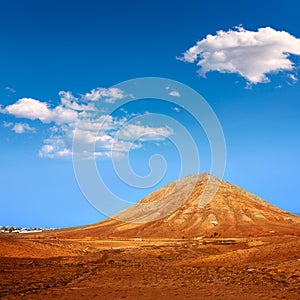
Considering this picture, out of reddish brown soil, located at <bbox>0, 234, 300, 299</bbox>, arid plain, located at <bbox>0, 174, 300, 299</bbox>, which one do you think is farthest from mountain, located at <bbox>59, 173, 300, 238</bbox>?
reddish brown soil, located at <bbox>0, 234, 300, 299</bbox>

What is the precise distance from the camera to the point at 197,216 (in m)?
116

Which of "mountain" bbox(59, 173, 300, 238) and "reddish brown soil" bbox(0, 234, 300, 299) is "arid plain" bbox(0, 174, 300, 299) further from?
"mountain" bbox(59, 173, 300, 238)

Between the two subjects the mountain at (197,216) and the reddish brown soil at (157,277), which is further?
the mountain at (197,216)

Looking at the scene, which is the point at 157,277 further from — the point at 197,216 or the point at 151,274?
the point at 197,216

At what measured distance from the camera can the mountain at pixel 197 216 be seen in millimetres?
103312

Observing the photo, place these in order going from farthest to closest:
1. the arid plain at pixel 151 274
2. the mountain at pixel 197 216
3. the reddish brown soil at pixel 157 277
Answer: the mountain at pixel 197 216 → the arid plain at pixel 151 274 → the reddish brown soil at pixel 157 277

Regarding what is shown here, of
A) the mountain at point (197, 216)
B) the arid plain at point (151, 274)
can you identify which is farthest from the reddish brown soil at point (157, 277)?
the mountain at point (197, 216)

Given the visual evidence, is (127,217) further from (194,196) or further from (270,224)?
(270,224)

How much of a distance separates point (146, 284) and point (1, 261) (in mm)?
18464

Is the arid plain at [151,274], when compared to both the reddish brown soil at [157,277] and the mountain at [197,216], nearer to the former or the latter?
the reddish brown soil at [157,277]

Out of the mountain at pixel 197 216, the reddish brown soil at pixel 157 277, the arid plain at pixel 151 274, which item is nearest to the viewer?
the reddish brown soil at pixel 157 277

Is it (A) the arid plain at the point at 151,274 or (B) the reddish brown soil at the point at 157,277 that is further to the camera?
(A) the arid plain at the point at 151,274

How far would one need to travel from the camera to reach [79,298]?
893 inches

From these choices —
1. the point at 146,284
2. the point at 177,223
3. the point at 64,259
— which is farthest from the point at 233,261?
the point at 177,223
